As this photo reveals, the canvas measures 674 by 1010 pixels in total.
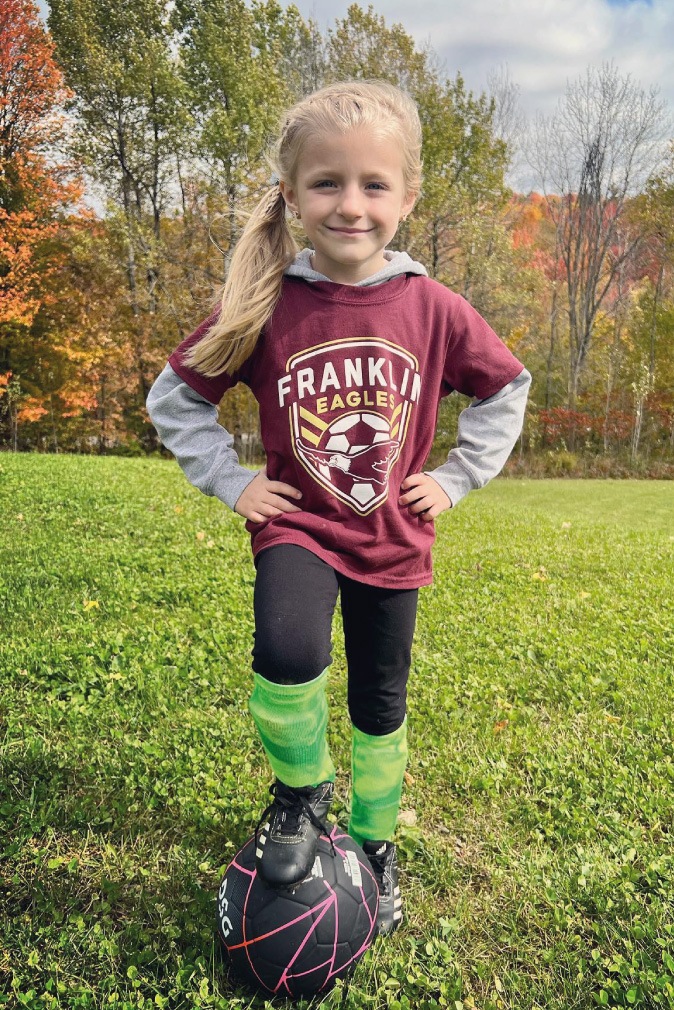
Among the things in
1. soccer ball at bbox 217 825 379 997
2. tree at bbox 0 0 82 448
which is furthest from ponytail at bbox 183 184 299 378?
tree at bbox 0 0 82 448

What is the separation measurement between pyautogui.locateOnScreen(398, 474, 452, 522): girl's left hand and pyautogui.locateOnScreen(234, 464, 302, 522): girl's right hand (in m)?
0.32

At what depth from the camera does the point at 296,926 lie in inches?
80.7

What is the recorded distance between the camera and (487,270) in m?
24.6

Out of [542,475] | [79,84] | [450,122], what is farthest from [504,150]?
[79,84]

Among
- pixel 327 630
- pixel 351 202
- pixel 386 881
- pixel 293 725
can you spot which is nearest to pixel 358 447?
pixel 327 630

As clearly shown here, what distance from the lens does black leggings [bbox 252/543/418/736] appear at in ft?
5.92

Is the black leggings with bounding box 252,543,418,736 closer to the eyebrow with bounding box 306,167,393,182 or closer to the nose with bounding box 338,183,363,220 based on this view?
the nose with bounding box 338,183,363,220

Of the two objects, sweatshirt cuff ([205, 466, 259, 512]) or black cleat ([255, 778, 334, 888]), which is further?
sweatshirt cuff ([205, 466, 259, 512])

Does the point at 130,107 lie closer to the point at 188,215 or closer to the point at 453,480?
the point at 188,215

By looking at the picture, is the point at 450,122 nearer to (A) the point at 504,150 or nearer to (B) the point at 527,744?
(A) the point at 504,150

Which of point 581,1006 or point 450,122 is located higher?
point 450,122

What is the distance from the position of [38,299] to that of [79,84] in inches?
321

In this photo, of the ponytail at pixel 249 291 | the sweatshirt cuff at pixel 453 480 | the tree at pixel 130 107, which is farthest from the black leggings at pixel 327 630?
the tree at pixel 130 107

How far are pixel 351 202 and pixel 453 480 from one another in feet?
2.81
